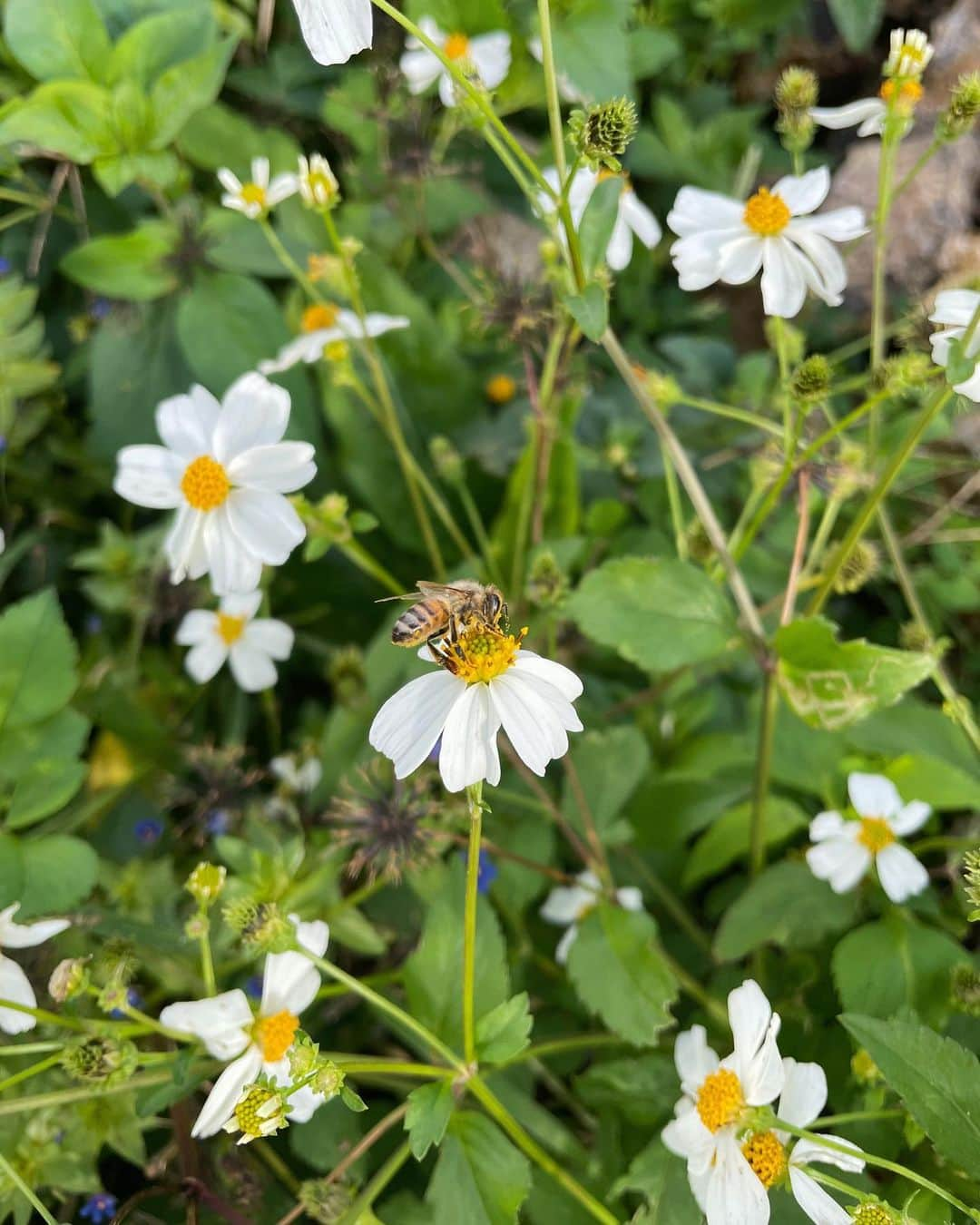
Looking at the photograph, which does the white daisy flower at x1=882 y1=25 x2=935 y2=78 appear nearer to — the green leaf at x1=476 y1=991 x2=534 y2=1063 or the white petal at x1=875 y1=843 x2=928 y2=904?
the white petal at x1=875 y1=843 x2=928 y2=904

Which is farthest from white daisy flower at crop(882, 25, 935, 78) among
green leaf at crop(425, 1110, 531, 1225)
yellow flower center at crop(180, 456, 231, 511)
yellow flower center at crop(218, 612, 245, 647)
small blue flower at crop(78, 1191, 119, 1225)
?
small blue flower at crop(78, 1191, 119, 1225)

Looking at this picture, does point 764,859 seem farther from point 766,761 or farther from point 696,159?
point 696,159

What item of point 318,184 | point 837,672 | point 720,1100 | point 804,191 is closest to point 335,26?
point 318,184

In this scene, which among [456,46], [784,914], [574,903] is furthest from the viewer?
[456,46]

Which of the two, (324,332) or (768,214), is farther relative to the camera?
(324,332)

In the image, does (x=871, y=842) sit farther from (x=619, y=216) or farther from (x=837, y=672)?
(x=619, y=216)

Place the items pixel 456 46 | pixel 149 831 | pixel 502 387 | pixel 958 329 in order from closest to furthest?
pixel 958 329, pixel 149 831, pixel 456 46, pixel 502 387

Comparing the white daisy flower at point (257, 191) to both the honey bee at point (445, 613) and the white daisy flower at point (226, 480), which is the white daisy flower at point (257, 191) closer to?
the white daisy flower at point (226, 480)
